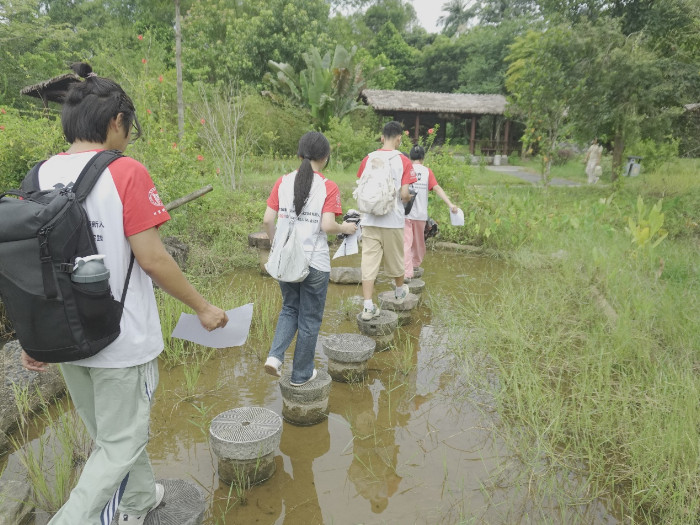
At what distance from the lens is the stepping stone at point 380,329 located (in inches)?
147

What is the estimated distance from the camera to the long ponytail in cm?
260

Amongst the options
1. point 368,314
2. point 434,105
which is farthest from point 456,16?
point 368,314

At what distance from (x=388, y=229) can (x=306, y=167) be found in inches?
57.6

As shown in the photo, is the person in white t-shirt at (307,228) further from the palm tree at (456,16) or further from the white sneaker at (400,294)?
the palm tree at (456,16)

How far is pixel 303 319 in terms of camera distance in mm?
2736

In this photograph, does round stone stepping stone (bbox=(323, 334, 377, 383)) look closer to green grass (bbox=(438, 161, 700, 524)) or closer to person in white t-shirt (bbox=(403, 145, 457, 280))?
green grass (bbox=(438, 161, 700, 524))

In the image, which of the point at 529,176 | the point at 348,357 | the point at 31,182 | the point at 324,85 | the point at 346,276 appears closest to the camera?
the point at 31,182

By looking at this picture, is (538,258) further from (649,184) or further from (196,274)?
(649,184)

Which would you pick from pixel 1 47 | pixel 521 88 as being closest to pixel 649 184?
pixel 521 88

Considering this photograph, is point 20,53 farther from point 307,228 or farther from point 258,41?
point 307,228

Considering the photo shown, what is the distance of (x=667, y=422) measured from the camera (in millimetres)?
2336

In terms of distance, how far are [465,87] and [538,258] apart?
22.4 meters

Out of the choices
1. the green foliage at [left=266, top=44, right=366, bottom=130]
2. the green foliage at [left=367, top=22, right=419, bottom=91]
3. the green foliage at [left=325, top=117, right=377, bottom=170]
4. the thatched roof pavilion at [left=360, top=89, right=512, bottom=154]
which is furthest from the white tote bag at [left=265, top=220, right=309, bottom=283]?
the green foliage at [left=367, top=22, right=419, bottom=91]

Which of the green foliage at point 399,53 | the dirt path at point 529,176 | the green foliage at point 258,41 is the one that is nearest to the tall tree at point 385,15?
the green foliage at point 399,53
